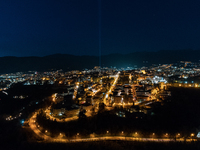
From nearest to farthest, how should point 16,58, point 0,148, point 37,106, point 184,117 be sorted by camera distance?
point 0,148, point 184,117, point 37,106, point 16,58

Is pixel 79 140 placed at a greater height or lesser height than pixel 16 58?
lesser

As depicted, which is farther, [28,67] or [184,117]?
[28,67]

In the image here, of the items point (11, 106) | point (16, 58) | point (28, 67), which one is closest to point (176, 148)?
point (11, 106)

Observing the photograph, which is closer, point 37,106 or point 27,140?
point 27,140

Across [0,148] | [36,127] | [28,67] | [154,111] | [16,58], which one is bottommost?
[0,148]

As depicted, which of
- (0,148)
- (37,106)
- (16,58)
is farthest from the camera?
(16,58)

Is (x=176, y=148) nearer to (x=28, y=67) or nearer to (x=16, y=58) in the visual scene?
(x=28, y=67)

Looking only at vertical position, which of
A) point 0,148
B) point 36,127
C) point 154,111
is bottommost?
point 0,148

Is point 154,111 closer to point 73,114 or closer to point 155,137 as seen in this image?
point 155,137

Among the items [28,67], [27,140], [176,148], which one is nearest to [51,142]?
[27,140]
